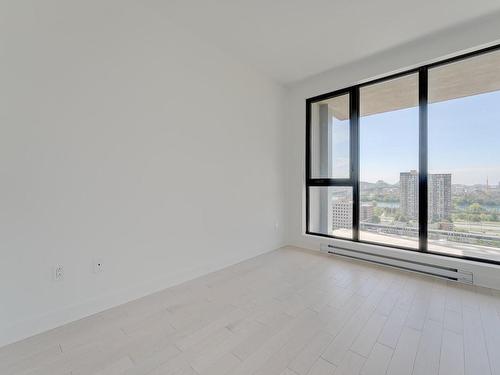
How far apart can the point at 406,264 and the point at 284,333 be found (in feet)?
6.78

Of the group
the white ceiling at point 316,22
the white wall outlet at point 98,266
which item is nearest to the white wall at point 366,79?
the white ceiling at point 316,22

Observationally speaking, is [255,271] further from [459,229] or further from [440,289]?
[459,229]

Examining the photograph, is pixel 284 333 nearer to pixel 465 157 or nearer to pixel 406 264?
pixel 406 264

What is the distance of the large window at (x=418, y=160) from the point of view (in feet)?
8.51

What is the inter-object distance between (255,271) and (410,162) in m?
2.46

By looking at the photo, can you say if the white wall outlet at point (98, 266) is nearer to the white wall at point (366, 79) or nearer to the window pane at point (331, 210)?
the white wall at point (366, 79)

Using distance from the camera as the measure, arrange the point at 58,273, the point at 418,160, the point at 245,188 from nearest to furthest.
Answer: the point at 58,273, the point at 418,160, the point at 245,188

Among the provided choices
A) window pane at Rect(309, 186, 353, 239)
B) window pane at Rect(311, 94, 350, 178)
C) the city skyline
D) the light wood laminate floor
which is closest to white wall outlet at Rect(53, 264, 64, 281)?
the light wood laminate floor

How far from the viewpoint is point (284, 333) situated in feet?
5.60

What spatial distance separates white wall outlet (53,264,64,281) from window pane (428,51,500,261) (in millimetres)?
3862

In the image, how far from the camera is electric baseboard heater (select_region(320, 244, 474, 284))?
256 cm

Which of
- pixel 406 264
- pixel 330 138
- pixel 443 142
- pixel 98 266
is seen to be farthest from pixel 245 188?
pixel 443 142

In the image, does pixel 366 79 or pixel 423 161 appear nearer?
pixel 423 161

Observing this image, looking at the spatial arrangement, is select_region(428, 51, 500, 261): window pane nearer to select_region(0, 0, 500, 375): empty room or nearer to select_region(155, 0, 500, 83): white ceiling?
select_region(0, 0, 500, 375): empty room
